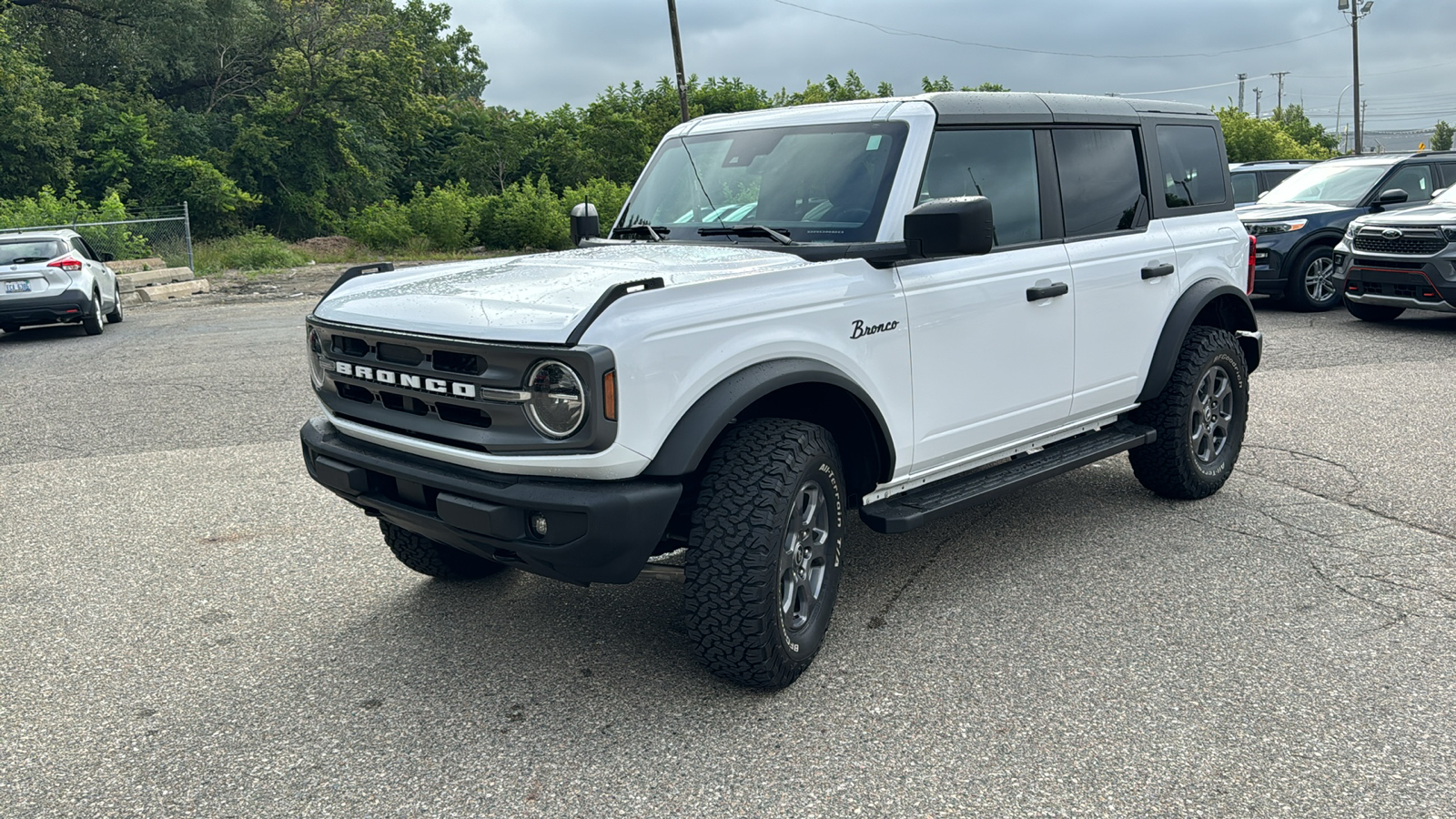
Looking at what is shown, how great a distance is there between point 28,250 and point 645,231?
13.4 meters

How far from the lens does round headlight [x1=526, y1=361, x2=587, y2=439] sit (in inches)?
127

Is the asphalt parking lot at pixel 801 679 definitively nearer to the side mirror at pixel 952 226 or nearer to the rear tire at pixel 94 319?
the side mirror at pixel 952 226

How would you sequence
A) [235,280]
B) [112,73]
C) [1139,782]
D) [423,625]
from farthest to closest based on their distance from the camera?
[112,73] → [235,280] → [423,625] → [1139,782]

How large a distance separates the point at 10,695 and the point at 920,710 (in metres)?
3.10

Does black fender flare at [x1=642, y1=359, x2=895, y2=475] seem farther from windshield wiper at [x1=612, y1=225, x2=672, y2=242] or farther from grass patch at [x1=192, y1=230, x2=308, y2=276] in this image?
grass patch at [x1=192, y1=230, x2=308, y2=276]

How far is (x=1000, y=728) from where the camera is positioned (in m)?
3.41

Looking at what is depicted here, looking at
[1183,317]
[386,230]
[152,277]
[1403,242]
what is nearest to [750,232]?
[1183,317]

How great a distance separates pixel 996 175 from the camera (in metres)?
4.70

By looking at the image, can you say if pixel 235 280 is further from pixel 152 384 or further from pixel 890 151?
pixel 890 151

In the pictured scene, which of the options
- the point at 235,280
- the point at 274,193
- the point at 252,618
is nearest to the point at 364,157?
the point at 274,193

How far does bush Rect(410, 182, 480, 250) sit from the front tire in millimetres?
24254

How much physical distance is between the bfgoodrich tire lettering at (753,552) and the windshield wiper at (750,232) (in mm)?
910

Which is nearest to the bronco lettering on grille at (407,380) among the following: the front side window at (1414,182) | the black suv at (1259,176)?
the front side window at (1414,182)

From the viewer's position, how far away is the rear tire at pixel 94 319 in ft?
49.5
